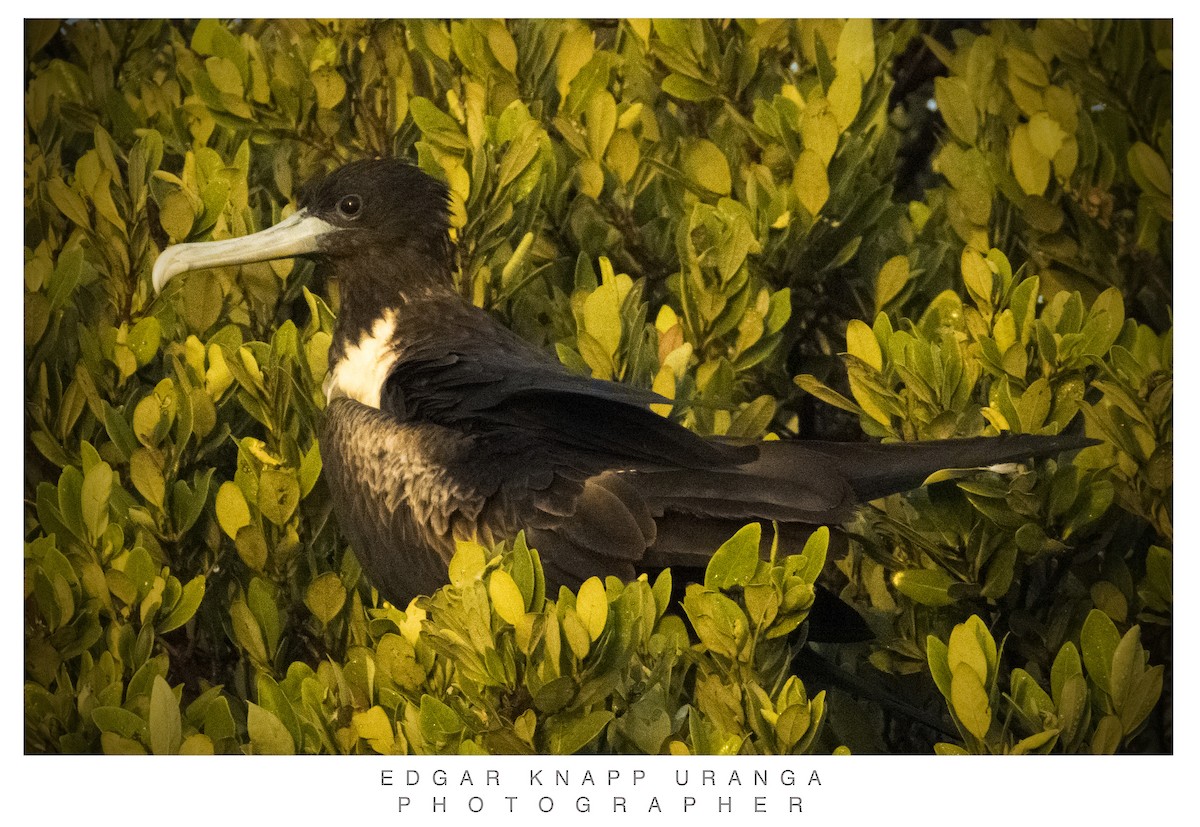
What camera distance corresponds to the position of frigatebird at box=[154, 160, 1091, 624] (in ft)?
7.02

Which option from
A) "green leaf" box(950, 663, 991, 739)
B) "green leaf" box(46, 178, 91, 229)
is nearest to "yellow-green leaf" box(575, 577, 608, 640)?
"green leaf" box(950, 663, 991, 739)

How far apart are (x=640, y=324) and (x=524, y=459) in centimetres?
31

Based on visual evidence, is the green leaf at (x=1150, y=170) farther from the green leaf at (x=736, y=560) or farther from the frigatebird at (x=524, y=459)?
the green leaf at (x=736, y=560)

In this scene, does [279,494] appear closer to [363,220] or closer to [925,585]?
[363,220]

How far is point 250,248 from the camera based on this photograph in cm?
231

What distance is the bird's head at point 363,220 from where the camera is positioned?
7.68 feet

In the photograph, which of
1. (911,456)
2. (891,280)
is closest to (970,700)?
(911,456)

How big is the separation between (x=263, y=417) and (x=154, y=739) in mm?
570

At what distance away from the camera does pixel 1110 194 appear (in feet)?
7.64

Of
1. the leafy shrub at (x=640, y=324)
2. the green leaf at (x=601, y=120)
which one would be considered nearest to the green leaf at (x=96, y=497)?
the leafy shrub at (x=640, y=324)

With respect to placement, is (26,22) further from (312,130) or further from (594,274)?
(594,274)

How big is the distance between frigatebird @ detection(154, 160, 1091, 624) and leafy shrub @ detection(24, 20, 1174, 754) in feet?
0.16

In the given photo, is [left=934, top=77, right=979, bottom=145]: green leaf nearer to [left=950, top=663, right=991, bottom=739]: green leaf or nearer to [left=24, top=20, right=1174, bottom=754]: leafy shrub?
[left=24, top=20, right=1174, bottom=754]: leafy shrub

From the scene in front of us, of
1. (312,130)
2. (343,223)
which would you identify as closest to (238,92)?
(312,130)
